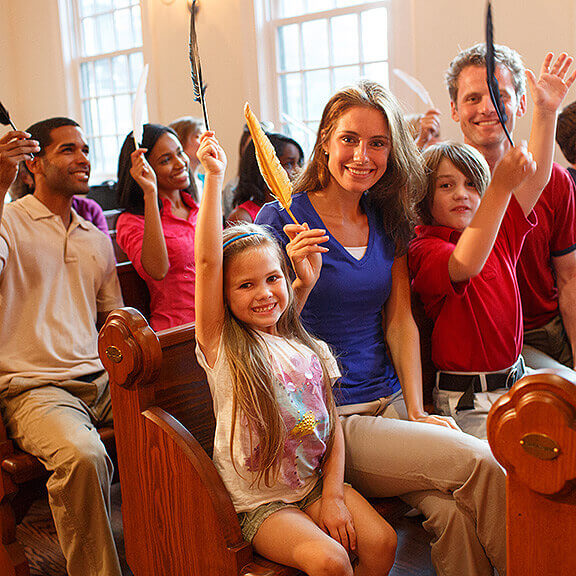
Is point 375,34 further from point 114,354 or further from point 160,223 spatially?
point 114,354

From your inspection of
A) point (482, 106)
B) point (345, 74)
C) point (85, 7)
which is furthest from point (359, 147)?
point (85, 7)

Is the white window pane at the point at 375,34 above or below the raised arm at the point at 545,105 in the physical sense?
above

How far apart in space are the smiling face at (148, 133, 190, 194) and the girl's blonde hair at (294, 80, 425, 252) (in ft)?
3.78

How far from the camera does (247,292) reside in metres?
1.64

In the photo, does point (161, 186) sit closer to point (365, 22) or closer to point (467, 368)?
point (467, 368)

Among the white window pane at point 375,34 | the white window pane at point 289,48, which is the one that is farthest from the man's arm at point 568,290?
the white window pane at point 289,48

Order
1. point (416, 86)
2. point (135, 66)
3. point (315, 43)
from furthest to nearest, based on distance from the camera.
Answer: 1. point (135, 66)
2. point (315, 43)
3. point (416, 86)

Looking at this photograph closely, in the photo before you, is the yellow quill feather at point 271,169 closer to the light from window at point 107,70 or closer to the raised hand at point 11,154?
the raised hand at point 11,154

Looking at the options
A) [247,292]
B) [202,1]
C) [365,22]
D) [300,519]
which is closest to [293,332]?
[247,292]

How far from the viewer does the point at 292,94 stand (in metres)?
6.68

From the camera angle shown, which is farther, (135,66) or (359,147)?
(135,66)

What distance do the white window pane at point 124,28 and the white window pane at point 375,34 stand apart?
3.02 meters

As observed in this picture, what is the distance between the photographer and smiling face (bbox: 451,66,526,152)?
7.51 feet

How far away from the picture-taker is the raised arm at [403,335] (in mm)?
1955
